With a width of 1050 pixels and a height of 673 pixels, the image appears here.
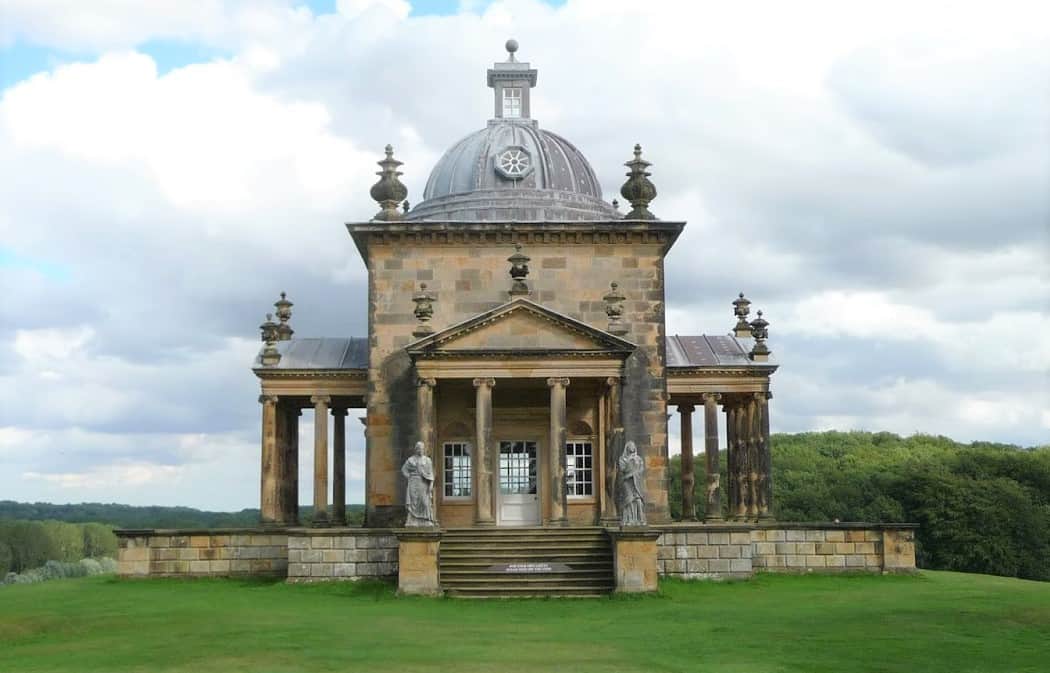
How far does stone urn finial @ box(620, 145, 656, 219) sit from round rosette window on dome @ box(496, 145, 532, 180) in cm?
478

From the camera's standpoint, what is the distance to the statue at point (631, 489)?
2698cm

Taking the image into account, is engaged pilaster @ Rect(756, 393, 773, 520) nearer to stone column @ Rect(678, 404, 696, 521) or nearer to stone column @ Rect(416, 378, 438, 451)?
stone column @ Rect(678, 404, 696, 521)

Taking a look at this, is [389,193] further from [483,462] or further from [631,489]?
[631,489]

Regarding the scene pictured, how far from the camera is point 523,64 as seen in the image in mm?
44969

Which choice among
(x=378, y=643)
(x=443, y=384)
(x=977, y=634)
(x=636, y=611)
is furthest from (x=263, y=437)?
(x=977, y=634)

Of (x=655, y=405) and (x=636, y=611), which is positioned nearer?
(x=636, y=611)

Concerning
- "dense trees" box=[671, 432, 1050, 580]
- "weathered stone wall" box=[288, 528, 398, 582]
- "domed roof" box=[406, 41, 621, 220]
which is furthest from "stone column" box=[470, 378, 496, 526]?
"dense trees" box=[671, 432, 1050, 580]

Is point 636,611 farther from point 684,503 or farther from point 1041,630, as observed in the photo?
point 684,503

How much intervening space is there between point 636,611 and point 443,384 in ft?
37.9

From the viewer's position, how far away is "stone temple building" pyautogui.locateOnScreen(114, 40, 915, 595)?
28.4 m

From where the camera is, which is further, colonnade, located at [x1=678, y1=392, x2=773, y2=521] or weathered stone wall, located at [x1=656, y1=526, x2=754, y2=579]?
colonnade, located at [x1=678, y1=392, x2=773, y2=521]

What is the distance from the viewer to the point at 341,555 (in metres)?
28.3

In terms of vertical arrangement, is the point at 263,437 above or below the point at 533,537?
above

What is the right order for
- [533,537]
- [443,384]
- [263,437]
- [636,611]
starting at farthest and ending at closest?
[263,437] → [443,384] → [533,537] → [636,611]
